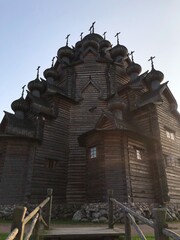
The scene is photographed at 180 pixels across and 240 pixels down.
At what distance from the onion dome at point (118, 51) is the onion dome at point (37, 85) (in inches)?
401

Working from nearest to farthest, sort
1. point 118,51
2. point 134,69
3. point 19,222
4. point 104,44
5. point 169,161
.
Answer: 1. point 19,222
2. point 169,161
3. point 134,69
4. point 118,51
5. point 104,44

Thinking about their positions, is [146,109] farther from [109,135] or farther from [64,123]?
[64,123]

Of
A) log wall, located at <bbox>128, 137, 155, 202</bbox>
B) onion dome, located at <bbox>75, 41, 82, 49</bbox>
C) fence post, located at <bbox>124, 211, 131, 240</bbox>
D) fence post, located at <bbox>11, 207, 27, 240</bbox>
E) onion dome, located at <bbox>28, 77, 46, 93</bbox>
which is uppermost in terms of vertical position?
onion dome, located at <bbox>75, 41, 82, 49</bbox>

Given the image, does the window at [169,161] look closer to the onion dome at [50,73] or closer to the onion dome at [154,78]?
the onion dome at [154,78]

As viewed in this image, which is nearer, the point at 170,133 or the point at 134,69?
the point at 170,133

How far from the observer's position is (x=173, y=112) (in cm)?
1898

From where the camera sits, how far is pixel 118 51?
26250 millimetres

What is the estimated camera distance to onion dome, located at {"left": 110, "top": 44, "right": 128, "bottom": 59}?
85.9 feet

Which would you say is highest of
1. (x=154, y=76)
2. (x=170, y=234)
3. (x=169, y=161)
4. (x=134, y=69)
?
(x=134, y=69)

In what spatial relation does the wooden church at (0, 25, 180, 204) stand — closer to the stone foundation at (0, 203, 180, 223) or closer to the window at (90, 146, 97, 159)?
the window at (90, 146, 97, 159)

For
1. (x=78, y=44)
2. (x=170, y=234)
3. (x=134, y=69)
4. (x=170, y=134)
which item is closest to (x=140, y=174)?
(x=170, y=134)

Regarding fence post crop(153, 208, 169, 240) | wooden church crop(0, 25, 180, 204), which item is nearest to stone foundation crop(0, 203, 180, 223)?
wooden church crop(0, 25, 180, 204)

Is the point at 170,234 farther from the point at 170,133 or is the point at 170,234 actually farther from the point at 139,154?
the point at 170,133

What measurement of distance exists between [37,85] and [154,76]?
36.1ft
